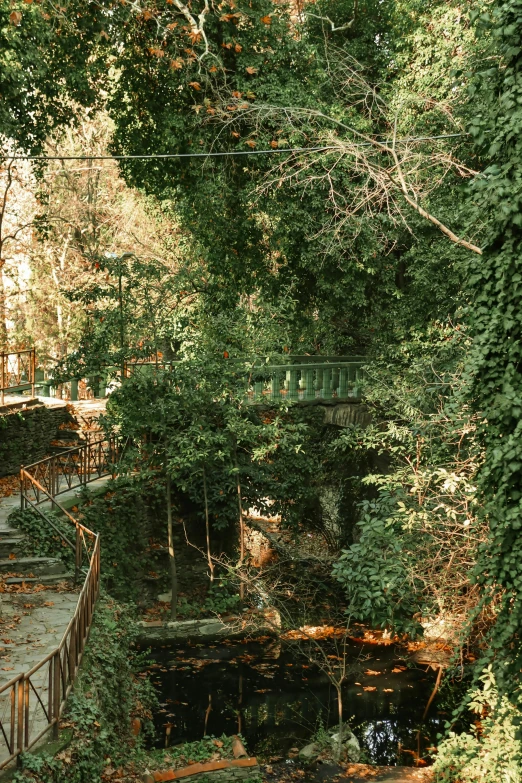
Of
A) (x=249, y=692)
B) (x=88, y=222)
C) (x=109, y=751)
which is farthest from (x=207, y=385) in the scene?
(x=88, y=222)

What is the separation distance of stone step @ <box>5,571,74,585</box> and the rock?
177 inches

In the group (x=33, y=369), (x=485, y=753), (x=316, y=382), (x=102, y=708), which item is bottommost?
(x=485, y=753)

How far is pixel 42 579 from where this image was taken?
1341 cm

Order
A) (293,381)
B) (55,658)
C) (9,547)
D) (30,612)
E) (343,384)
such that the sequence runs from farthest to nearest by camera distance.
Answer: (343,384) → (293,381) → (9,547) → (30,612) → (55,658)

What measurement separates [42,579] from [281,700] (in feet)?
15.3

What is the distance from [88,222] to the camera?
86.5 ft

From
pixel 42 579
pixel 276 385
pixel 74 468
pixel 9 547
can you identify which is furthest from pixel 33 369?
pixel 42 579

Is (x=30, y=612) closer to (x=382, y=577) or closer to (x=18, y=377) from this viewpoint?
(x=382, y=577)

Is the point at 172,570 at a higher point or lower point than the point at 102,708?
lower

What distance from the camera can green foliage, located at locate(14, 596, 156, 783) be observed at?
25.6 ft

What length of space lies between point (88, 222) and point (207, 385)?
12.1m

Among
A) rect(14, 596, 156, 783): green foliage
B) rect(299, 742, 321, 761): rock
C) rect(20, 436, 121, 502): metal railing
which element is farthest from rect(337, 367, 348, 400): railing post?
rect(299, 742, 321, 761): rock

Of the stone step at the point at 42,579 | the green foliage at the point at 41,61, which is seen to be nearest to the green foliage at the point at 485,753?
the stone step at the point at 42,579

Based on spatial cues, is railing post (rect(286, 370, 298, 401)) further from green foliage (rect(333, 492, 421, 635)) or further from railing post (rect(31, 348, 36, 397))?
green foliage (rect(333, 492, 421, 635))
